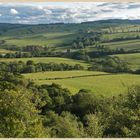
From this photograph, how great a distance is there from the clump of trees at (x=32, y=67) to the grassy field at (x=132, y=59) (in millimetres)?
836

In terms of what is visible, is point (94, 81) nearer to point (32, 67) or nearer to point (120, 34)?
point (32, 67)

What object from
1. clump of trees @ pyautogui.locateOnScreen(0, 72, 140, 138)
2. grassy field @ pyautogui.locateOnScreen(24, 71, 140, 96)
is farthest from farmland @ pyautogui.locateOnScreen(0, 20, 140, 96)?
clump of trees @ pyautogui.locateOnScreen(0, 72, 140, 138)

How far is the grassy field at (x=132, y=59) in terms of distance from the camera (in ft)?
25.5

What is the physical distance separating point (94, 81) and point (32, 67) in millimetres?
1231

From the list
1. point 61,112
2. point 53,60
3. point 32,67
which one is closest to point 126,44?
point 53,60

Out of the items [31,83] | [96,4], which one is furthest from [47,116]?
[96,4]

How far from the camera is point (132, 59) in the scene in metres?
7.83

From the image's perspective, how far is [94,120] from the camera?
7645 millimetres

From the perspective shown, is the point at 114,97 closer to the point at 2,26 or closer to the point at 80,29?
the point at 80,29

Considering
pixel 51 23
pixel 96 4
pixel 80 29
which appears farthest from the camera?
pixel 80 29

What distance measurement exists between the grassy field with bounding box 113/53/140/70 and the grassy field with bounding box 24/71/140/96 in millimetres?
201

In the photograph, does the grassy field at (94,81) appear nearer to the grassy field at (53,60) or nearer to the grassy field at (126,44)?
the grassy field at (53,60)

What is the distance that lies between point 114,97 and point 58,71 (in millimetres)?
1312

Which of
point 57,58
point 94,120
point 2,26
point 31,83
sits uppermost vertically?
point 2,26
